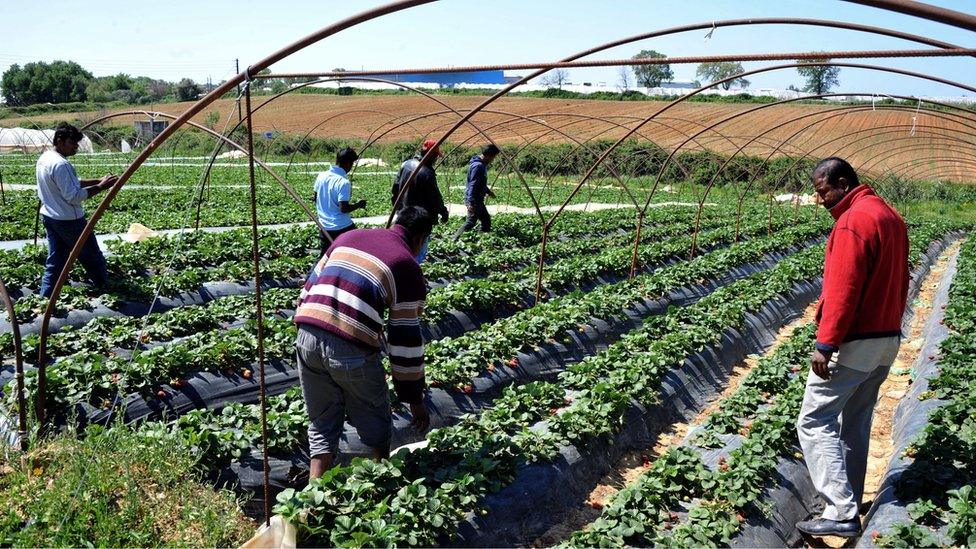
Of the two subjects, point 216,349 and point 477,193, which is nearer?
point 216,349

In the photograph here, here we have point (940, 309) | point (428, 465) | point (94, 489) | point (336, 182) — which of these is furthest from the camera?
point (940, 309)

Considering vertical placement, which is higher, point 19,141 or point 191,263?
point 19,141

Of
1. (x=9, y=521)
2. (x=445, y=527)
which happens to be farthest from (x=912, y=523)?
(x=9, y=521)

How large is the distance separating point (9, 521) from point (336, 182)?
17.1 feet

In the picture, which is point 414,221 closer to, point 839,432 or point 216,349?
point 216,349

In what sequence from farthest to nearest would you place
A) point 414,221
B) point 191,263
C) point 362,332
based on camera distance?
point 191,263 < point 414,221 < point 362,332

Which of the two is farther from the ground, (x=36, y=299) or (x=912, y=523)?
(x=36, y=299)

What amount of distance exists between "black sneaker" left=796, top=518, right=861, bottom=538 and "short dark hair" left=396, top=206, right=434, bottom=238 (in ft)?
10.1

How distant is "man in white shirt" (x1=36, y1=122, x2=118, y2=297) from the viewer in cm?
769

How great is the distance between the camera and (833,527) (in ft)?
14.4

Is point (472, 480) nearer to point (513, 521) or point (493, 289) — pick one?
point (513, 521)

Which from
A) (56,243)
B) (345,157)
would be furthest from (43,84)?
(345,157)

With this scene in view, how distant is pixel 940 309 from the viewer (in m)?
10.8

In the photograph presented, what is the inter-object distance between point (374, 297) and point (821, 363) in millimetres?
2781
